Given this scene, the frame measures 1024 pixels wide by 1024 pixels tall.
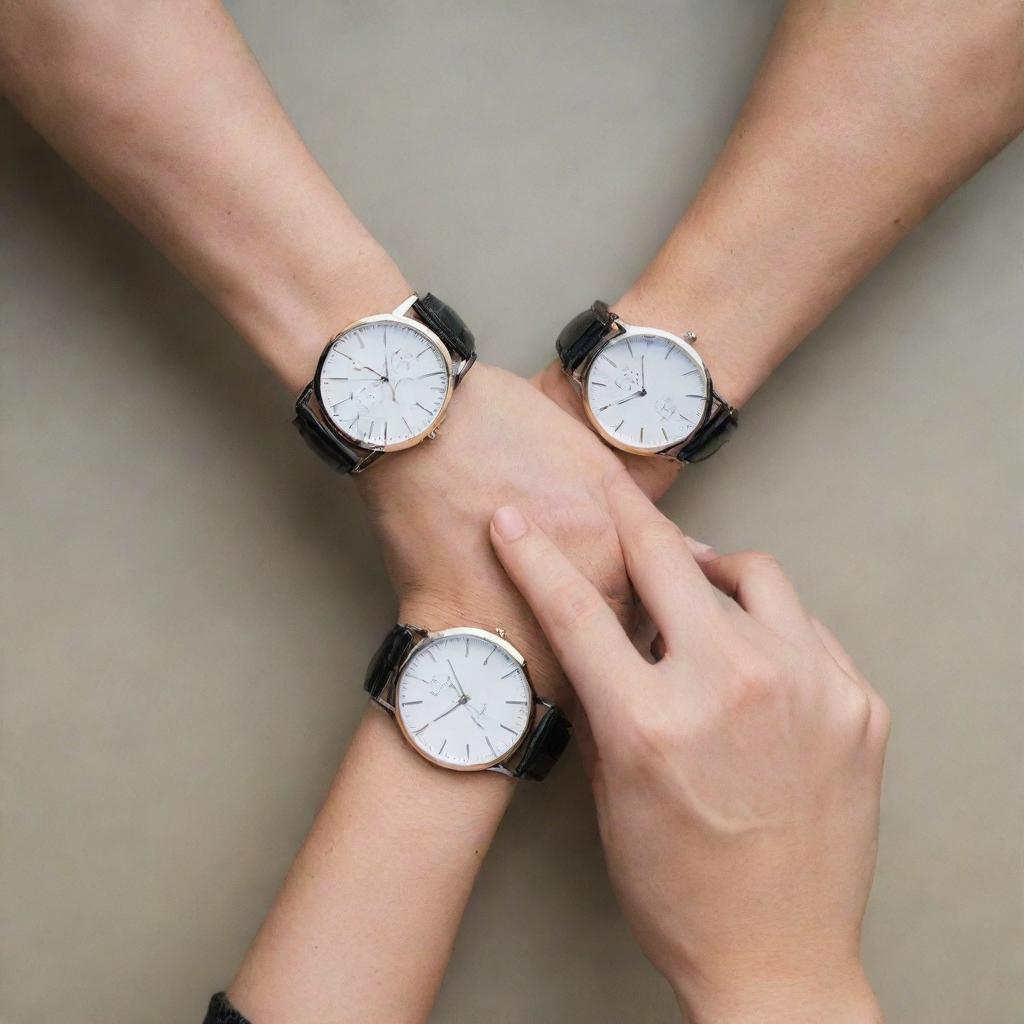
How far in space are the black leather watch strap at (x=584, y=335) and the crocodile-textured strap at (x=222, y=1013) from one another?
1.06m

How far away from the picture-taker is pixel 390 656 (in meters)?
1.41

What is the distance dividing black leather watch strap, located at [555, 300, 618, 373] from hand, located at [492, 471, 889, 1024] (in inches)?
14.2

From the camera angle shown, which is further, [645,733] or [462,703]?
[462,703]

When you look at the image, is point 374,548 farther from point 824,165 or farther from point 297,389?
point 824,165

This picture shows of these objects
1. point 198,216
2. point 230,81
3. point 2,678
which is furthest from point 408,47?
point 2,678

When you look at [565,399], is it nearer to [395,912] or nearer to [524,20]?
[524,20]

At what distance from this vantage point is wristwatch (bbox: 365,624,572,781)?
55.3 inches

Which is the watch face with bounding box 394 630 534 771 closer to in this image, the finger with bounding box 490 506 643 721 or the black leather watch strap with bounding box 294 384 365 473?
the finger with bounding box 490 506 643 721

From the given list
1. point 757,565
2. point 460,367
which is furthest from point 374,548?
point 757,565

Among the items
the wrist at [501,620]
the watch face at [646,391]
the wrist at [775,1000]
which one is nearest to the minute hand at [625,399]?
the watch face at [646,391]

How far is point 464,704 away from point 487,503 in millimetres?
303

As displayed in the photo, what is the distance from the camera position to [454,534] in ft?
4.77

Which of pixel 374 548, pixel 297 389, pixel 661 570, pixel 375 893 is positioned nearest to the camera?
pixel 661 570

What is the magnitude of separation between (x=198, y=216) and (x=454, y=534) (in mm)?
603
